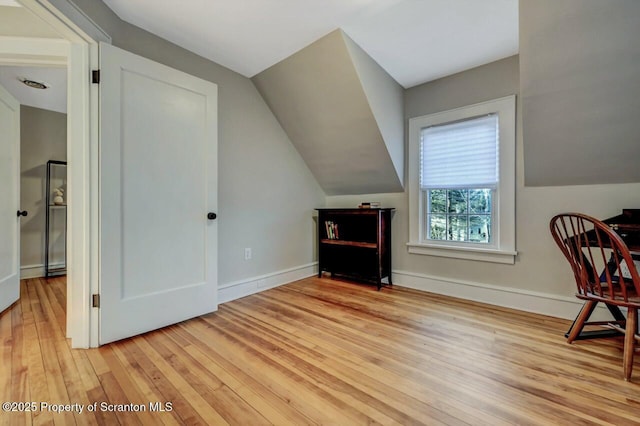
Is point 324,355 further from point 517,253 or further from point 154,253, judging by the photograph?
point 517,253

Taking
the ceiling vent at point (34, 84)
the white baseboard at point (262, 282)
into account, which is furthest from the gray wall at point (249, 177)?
the ceiling vent at point (34, 84)

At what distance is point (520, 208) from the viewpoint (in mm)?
2342

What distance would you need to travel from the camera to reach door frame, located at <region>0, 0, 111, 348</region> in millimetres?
1658

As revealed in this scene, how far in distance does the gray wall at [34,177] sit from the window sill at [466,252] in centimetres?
456

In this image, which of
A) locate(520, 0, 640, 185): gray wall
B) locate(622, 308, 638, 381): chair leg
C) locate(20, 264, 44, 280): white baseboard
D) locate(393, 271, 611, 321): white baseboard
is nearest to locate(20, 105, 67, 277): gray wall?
locate(20, 264, 44, 280): white baseboard

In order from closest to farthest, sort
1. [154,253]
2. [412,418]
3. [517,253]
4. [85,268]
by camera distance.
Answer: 1. [412,418]
2. [85,268]
3. [154,253]
4. [517,253]

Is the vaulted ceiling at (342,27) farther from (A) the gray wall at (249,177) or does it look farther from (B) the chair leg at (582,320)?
(B) the chair leg at (582,320)

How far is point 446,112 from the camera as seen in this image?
2691 mm

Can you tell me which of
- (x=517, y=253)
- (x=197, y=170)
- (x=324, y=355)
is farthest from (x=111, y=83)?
(x=517, y=253)

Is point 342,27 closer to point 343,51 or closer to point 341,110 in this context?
point 343,51

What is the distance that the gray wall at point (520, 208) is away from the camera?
2059mm

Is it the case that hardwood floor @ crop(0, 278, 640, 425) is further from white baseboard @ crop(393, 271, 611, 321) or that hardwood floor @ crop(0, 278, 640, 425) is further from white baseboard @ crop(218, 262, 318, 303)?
white baseboard @ crop(218, 262, 318, 303)

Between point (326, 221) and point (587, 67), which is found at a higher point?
point (587, 67)

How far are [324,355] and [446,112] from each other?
8.04 ft
